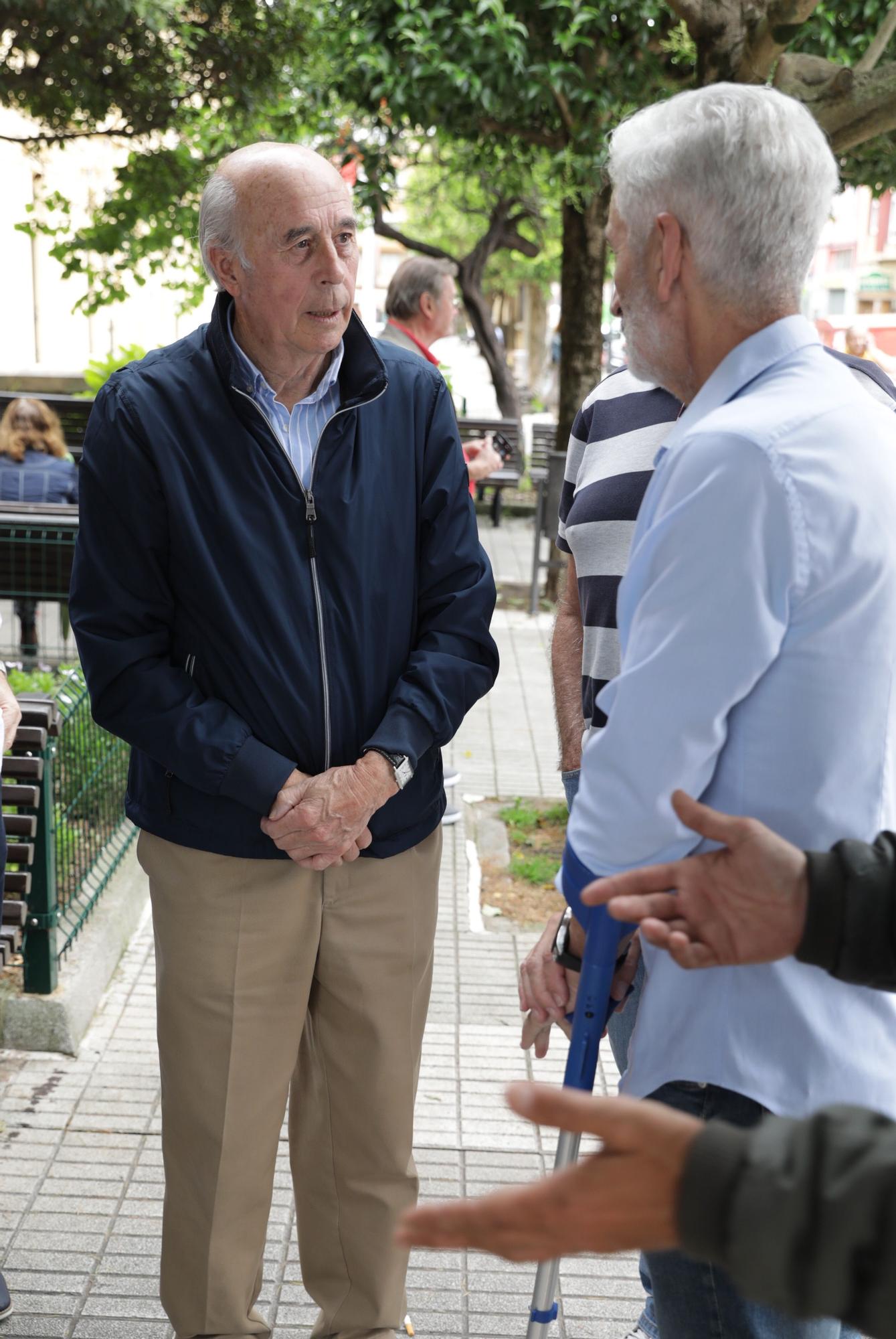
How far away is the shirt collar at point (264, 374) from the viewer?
8.38 feet

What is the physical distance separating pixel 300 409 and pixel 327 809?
0.76 m

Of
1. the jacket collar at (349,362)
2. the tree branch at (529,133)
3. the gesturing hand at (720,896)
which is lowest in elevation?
the gesturing hand at (720,896)

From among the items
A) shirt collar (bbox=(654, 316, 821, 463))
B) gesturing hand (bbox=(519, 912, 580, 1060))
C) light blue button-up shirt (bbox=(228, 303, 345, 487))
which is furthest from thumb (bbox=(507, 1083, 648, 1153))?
light blue button-up shirt (bbox=(228, 303, 345, 487))

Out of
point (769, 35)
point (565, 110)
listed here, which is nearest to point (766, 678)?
point (769, 35)

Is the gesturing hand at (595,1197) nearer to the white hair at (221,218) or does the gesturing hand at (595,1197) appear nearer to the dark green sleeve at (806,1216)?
the dark green sleeve at (806,1216)

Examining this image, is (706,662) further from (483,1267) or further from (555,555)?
(555,555)

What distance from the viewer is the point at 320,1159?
278cm

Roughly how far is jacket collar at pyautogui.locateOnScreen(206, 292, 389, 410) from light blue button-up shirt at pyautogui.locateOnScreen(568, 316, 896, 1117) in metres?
0.95

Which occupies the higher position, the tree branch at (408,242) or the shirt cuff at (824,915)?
the tree branch at (408,242)

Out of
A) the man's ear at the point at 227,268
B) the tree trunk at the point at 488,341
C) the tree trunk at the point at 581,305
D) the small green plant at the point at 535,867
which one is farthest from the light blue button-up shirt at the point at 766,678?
the tree trunk at the point at 488,341

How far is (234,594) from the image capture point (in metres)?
2.50

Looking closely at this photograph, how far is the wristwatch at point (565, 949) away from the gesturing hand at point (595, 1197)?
0.88m

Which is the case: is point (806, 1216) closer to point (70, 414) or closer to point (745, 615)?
point (745, 615)

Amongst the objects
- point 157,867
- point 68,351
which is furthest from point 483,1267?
point 68,351
